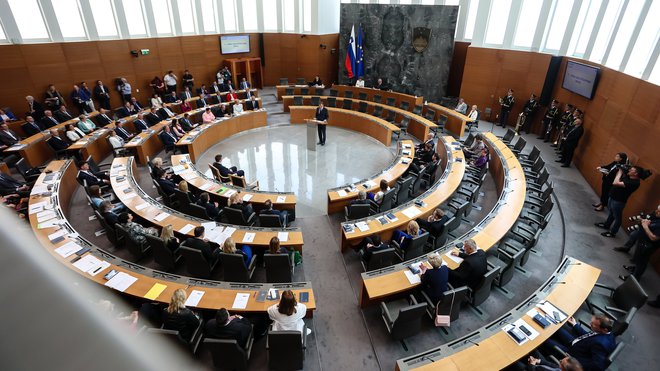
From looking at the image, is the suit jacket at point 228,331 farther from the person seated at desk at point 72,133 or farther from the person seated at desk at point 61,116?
the person seated at desk at point 61,116

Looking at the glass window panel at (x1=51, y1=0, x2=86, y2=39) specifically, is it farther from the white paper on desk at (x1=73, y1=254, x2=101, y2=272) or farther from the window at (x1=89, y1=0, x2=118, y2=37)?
the white paper on desk at (x1=73, y1=254, x2=101, y2=272)

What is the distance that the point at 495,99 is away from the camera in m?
16.5

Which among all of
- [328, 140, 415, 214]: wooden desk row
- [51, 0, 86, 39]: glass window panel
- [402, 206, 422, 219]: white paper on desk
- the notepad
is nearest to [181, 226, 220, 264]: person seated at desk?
the notepad

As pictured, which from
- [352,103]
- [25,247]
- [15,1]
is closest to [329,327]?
[25,247]

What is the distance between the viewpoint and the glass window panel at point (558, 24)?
44.1ft

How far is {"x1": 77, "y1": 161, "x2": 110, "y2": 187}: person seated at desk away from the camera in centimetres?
895

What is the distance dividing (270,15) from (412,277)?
64.9ft

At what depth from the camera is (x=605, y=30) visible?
11.5 metres

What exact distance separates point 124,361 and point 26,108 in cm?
1772

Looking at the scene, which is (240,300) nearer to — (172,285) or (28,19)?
(172,285)

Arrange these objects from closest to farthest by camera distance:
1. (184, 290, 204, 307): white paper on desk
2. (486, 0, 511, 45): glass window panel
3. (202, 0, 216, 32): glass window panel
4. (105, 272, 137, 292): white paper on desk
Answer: (184, 290, 204, 307): white paper on desk, (105, 272, 137, 292): white paper on desk, (486, 0, 511, 45): glass window panel, (202, 0, 216, 32): glass window panel

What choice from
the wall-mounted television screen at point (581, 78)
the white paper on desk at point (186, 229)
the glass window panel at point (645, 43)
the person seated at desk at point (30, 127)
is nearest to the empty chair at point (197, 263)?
the white paper on desk at point (186, 229)

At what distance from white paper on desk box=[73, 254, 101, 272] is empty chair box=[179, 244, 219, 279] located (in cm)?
134

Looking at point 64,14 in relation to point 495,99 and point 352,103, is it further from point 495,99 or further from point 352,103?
point 495,99
